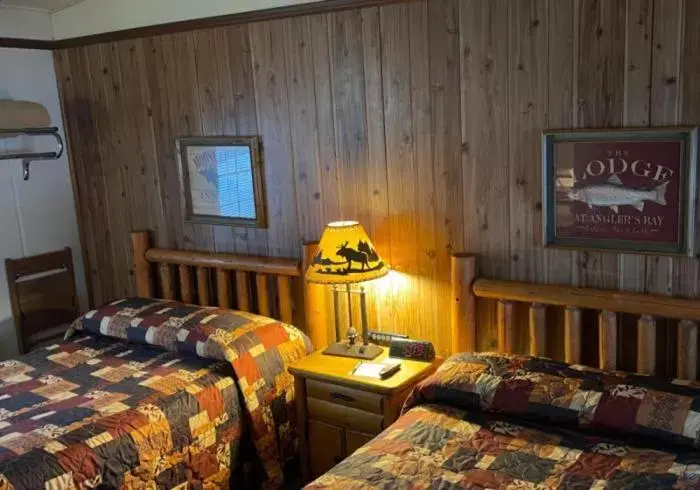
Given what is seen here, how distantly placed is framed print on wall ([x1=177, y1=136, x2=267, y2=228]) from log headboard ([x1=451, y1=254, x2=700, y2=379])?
43.4 inches

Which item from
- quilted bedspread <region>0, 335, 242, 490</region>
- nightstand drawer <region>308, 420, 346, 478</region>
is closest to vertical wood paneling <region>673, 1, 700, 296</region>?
nightstand drawer <region>308, 420, 346, 478</region>

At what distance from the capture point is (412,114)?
2867 millimetres

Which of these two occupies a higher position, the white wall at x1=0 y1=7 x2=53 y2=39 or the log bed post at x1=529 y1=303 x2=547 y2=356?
the white wall at x1=0 y1=7 x2=53 y2=39

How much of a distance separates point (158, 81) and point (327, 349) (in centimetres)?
165

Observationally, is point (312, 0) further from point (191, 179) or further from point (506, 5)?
point (191, 179)

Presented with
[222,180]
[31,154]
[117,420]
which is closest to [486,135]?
[222,180]

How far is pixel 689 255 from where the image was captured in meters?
2.34

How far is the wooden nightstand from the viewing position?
2.71 m

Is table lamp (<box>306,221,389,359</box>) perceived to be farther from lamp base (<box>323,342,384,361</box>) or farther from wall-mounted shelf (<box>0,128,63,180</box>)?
wall-mounted shelf (<box>0,128,63,180</box>)

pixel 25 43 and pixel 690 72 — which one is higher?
pixel 25 43

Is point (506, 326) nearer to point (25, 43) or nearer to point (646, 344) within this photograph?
point (646, 344)

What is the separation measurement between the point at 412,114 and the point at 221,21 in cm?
109

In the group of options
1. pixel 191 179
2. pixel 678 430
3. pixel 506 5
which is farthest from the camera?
pixel 191 179

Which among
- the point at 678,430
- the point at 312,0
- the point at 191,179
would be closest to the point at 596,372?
the point at 678,430
